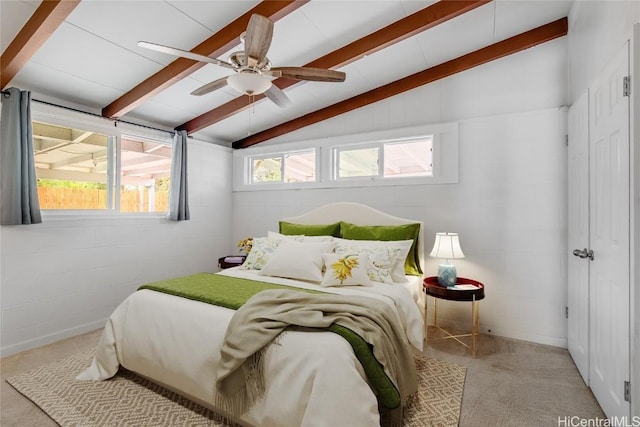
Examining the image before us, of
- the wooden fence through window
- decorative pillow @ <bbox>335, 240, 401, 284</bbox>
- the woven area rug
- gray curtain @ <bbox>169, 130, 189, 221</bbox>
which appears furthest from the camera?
gray curtain @ <bbox>169, 130, 189, 221</bbox>

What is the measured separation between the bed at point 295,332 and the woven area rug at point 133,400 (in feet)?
0.33

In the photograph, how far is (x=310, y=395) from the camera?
4.79 feet

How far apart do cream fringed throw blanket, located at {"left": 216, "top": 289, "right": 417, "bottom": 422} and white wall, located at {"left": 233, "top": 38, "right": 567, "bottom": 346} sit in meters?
1.70

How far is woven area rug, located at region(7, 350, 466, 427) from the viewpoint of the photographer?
1.84 m

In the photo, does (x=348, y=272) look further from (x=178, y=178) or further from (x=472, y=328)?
(x=178, y=178)

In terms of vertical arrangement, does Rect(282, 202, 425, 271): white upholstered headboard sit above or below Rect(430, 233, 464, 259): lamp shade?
above

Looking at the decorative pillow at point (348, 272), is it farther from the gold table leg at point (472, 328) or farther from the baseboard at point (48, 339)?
the baseboard at point (48, 339)

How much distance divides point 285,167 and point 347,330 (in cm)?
312

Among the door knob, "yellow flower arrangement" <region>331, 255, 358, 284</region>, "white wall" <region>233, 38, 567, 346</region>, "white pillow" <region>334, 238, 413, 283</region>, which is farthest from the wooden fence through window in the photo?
the door knob

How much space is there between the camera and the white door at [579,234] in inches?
85.9

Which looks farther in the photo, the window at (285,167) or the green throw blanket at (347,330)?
the window at (285,167)

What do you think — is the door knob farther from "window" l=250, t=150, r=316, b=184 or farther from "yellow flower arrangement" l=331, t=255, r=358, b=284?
"window" l=250, t=150, r=316, b=184

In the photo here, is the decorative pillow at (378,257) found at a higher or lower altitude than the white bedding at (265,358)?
higher

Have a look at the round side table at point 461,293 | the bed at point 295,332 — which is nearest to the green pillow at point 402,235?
the bed at point 295,332
